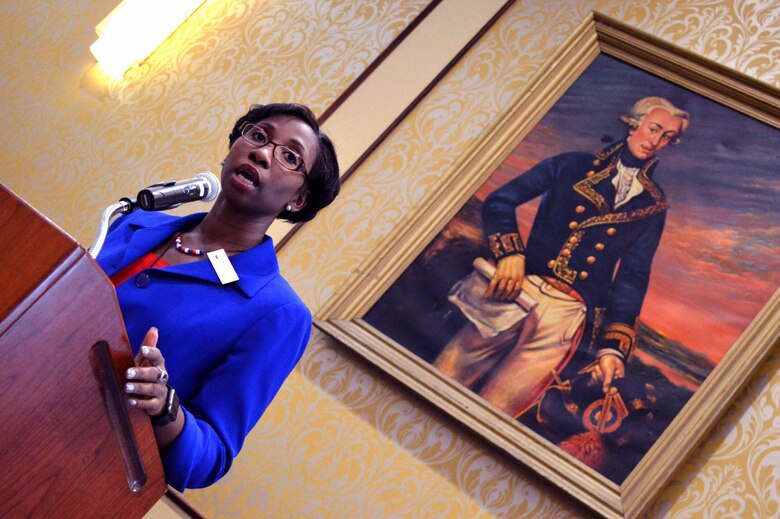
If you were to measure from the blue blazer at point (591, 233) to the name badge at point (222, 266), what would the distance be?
1326 millimetres

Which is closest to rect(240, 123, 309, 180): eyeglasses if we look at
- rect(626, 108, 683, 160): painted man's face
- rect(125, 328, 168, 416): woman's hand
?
rect(125, 328, 168, 416): woman's hand

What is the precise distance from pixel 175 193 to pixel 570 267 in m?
1.57

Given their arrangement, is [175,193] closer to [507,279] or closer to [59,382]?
[59,382]

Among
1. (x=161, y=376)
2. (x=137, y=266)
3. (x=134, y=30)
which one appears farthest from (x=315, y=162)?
(x=134, y=30)

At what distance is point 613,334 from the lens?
2.48 meters

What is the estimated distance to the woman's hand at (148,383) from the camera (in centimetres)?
100

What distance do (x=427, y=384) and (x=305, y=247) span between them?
0.67 m

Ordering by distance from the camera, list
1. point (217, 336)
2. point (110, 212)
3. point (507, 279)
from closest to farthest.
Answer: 1. point (110, 212)
2. point (217, 336)
3. point (507, 279)

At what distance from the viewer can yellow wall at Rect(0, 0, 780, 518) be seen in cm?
241

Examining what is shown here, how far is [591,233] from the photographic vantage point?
2631 millimetres

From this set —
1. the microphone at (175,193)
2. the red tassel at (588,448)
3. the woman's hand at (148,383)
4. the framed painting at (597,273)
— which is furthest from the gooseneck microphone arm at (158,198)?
the red tassel at (588,448)

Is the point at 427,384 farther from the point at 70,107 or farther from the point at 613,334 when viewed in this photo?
the point at 70,107

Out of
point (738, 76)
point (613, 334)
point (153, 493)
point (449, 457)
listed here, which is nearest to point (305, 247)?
point (449, 457)

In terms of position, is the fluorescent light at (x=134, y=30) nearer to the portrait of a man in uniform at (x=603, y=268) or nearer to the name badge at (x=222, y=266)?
the portrait of a man in uniform at (x=603, y=268)
